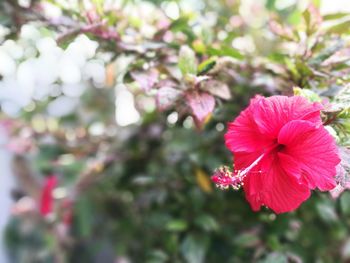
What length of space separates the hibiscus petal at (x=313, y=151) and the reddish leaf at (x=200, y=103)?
0.44 ft

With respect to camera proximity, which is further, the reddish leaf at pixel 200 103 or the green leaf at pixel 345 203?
the green leaf at pixel 345 203

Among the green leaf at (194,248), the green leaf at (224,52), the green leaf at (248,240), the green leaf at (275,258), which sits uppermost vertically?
the green leaf at (224,52)

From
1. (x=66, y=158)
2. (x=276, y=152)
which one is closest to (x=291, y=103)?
(x=276, y=152)

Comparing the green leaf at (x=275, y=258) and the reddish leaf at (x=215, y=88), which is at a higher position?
the reddish leaf at (x=215, y=88)

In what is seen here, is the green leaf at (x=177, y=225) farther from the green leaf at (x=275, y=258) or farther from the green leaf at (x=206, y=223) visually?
the green leaf at (x=275, y=258)

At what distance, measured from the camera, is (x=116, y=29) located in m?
0.68

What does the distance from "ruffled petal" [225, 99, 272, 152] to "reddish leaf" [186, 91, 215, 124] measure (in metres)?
0.09

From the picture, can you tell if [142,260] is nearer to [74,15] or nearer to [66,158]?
[66,158]

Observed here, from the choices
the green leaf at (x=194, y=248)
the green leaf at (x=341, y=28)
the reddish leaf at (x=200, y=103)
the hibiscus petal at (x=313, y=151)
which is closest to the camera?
the hibiscus petal at (x=313, y=151)

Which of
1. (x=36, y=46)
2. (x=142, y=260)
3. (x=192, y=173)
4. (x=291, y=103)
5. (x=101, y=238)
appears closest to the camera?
(x=291, y=103)

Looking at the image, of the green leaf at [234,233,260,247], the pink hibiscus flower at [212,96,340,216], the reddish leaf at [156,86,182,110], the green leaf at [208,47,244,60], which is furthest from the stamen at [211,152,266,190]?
the green leaf at [234,233,260,247]

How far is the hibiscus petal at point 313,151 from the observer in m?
0.42

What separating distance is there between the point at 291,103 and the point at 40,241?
46.5 inches

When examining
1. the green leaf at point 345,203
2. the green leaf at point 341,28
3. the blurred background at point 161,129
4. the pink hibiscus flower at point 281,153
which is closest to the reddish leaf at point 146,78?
the blurred background at point 161,129
